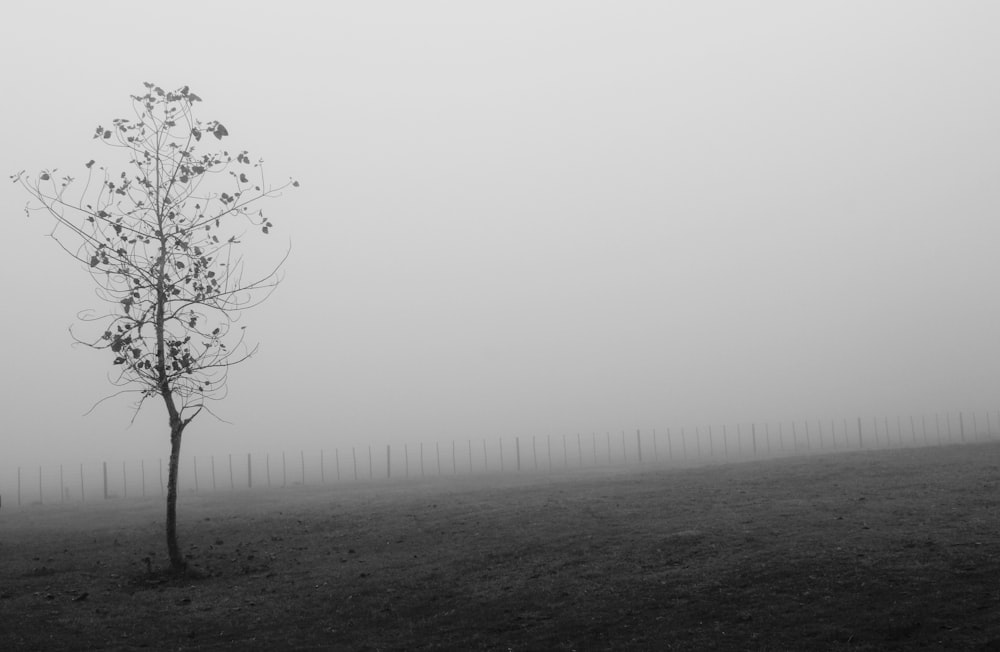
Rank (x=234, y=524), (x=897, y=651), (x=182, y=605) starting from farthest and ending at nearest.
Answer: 1. (x=234, y=524)
2. (x=182, y=605)
3. (x=897, y=651)

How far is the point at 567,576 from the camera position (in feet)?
79.0

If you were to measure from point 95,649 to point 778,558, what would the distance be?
54.9 feet

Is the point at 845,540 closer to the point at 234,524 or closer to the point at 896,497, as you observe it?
the point at 896,497

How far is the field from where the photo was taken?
1875cm

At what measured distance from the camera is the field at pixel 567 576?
18750 millimetres

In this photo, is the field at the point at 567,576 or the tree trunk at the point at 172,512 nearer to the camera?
the field at the point at 567,576

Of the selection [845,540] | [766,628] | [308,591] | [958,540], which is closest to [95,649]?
[308,591]

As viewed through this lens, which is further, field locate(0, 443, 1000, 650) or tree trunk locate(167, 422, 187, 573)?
tree trunk locate(167, 422, 187, 573)

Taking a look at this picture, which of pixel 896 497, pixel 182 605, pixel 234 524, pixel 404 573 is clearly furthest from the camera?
pixel 234 524

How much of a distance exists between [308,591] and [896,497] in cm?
2076

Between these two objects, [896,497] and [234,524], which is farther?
[234,524]

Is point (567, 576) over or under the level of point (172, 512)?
under

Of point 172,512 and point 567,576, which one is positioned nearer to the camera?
point 567,576

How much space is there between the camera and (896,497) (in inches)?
1266
